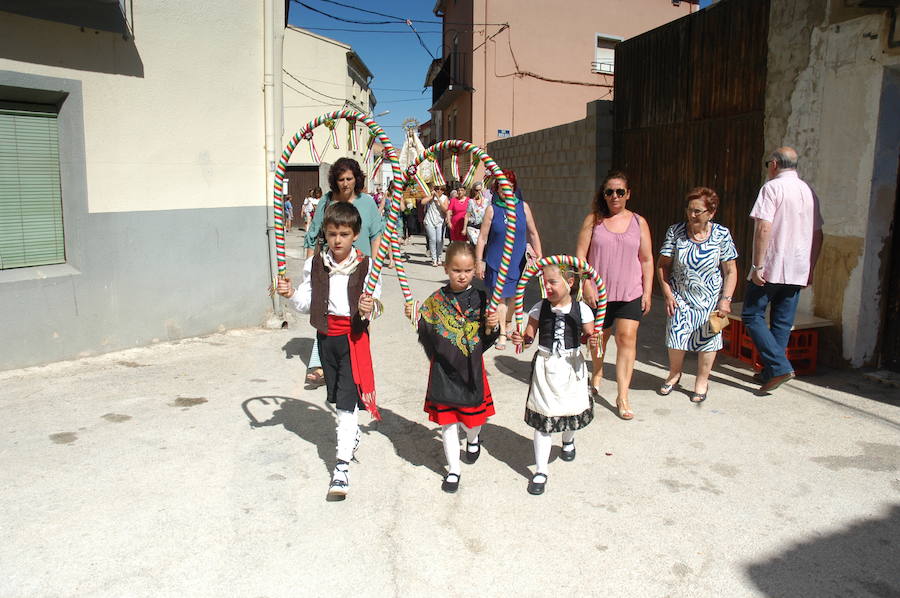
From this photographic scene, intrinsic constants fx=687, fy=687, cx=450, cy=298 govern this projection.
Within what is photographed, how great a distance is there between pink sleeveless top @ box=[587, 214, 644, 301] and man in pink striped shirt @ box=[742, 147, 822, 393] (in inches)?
40.7

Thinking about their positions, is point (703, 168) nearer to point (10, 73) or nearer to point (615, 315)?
point (615, 315)

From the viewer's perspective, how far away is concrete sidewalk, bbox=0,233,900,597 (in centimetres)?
296

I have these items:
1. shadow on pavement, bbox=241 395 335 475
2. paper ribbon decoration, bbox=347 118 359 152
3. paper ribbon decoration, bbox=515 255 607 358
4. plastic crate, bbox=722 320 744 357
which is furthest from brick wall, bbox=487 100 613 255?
paper ribbon decoration, bbox=515 255 607 358

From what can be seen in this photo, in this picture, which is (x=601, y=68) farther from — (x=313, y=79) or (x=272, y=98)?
(x=272, y=98)

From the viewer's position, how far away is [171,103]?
262 inches

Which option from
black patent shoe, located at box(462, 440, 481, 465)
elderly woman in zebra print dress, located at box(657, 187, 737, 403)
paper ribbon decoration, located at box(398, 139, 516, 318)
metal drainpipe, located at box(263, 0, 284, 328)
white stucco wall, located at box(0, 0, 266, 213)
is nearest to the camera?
paper ribbon decoration, located at box(398, 139, 516, 318)

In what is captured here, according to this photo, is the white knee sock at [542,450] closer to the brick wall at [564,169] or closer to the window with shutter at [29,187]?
the window with shutter at [29,187]

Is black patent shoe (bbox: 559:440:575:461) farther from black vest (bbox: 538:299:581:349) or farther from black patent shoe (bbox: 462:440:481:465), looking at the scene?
black vest (bbox: 538:299:581:349)

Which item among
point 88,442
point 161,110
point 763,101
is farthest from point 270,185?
point 763,101

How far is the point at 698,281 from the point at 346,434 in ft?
9.79

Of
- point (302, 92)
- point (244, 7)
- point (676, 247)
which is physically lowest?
point (676, 247)

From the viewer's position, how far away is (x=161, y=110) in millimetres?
6598

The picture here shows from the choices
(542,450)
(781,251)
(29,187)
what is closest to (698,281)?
(781,251)

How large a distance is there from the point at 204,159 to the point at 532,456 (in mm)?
4725
